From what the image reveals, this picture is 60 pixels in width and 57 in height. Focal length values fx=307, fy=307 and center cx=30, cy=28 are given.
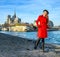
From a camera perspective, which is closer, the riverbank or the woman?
the riverbank

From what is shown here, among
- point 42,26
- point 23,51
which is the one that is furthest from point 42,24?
point 23,51

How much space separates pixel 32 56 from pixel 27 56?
0.22 meters

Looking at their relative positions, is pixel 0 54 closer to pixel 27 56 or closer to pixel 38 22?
pixel 27 56

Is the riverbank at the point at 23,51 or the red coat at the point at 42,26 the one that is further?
the red coat at the point at 42,26

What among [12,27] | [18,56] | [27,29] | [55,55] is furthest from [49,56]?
[12,27]

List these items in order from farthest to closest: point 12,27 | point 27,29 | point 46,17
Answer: point 12,27
point 27,29
point 46,17

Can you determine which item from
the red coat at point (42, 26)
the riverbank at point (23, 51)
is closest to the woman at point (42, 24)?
the red coat at point (42, 26)

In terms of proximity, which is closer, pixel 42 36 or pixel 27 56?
pixel 27 56

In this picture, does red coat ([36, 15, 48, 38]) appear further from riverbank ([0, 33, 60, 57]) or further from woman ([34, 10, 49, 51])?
riverbank ([0, 33, 60, 57])

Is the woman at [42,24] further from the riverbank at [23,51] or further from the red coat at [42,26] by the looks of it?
the riverbank at [23,51]

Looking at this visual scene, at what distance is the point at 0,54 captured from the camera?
41.7ft

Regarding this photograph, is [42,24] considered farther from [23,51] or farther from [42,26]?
[23,51]

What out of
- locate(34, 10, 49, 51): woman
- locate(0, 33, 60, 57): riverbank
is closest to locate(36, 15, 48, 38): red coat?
locate(34, 10, 49, 51): woman

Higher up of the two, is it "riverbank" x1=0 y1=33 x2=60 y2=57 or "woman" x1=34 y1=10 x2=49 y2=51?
"woman" x1=34 y1=10 x2=49 y2=51
